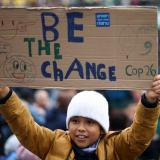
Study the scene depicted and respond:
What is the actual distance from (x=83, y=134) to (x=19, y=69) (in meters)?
0.53

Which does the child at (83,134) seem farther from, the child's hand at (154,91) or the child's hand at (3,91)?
the child's hand at (154,91)

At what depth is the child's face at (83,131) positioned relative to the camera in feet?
16.4

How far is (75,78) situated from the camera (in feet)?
15.9

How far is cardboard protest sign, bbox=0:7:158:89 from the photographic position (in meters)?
4.75

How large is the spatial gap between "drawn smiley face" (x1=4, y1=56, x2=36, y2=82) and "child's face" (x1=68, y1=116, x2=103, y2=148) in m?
0.38

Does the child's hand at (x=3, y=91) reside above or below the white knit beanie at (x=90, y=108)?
above

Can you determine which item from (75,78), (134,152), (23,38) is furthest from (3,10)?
(134,152)

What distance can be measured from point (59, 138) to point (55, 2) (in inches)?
183

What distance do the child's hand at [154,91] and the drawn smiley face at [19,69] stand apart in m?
0.67

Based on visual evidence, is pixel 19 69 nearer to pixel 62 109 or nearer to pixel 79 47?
pixel 79 47

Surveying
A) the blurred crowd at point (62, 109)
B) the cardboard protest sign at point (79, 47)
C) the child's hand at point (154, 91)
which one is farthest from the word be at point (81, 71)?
the blurred crowd at point (62, 109)

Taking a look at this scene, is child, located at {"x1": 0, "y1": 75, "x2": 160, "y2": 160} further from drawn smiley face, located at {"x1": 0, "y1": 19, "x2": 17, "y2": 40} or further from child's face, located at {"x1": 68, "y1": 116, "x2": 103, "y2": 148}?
drawn smiley face, located at {"x1": 0, "y1": 19, "x2": 17, "y2": 40}

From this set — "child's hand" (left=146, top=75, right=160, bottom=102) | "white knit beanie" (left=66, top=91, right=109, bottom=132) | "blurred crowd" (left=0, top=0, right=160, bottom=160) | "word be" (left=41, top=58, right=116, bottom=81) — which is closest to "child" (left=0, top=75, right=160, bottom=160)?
"white knit beanie" (left=66, top=91, right=109, bottom=132)

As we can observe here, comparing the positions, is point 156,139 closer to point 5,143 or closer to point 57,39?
point 5,143
